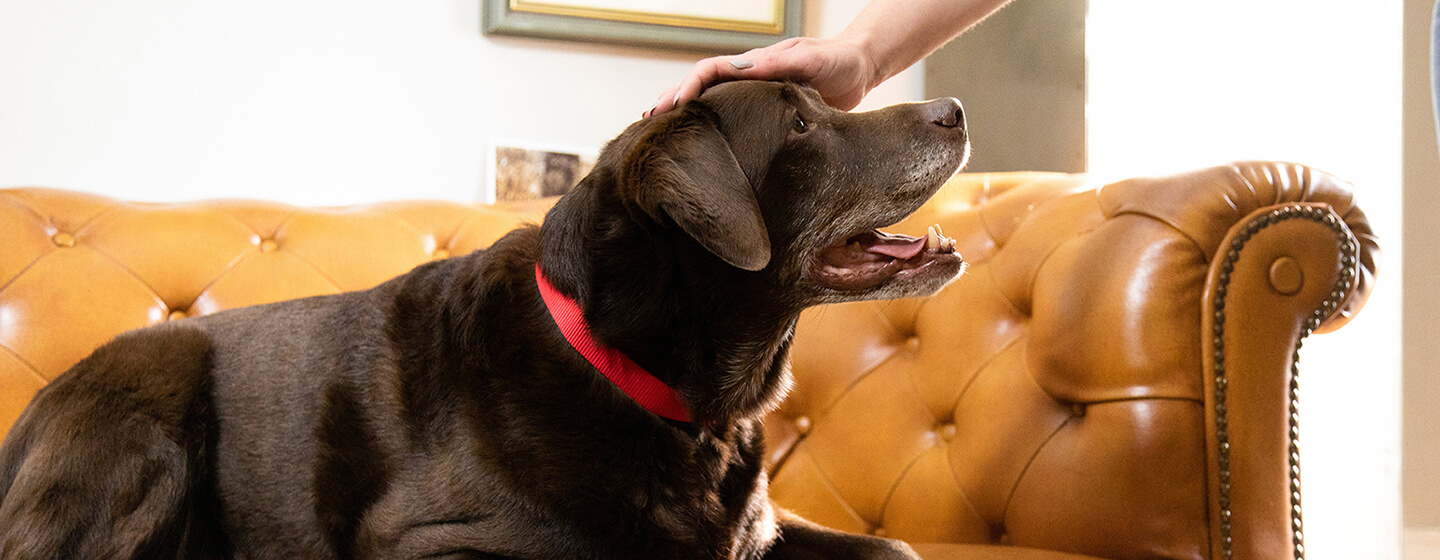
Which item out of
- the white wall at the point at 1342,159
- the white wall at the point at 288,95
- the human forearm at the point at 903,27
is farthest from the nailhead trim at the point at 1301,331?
the white wall at the point at 288,95

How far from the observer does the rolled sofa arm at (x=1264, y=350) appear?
145 cm

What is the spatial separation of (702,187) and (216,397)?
965 mm

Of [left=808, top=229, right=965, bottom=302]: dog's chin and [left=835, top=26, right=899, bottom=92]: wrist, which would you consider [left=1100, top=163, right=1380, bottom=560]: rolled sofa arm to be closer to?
[left=808, top=229, right=965, bottom=302]: dog's chin

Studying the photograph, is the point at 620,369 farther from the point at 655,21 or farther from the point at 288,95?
the point at 288,95

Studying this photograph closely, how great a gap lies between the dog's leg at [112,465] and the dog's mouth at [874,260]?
105cm

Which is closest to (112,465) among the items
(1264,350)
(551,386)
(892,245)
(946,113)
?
(551,386)

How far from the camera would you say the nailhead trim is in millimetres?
1445

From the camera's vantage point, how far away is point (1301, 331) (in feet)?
4.82

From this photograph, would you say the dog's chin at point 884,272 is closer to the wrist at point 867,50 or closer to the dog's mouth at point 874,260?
the dog's mouth at point 874,260

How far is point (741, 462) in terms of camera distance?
4.50 feet

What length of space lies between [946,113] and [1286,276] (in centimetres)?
64

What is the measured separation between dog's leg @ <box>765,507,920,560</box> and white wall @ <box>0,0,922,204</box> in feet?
5.27

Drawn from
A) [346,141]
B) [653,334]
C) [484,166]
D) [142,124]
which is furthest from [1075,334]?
[142,124]

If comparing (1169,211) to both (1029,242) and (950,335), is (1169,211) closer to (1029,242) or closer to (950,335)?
(1029,242)
